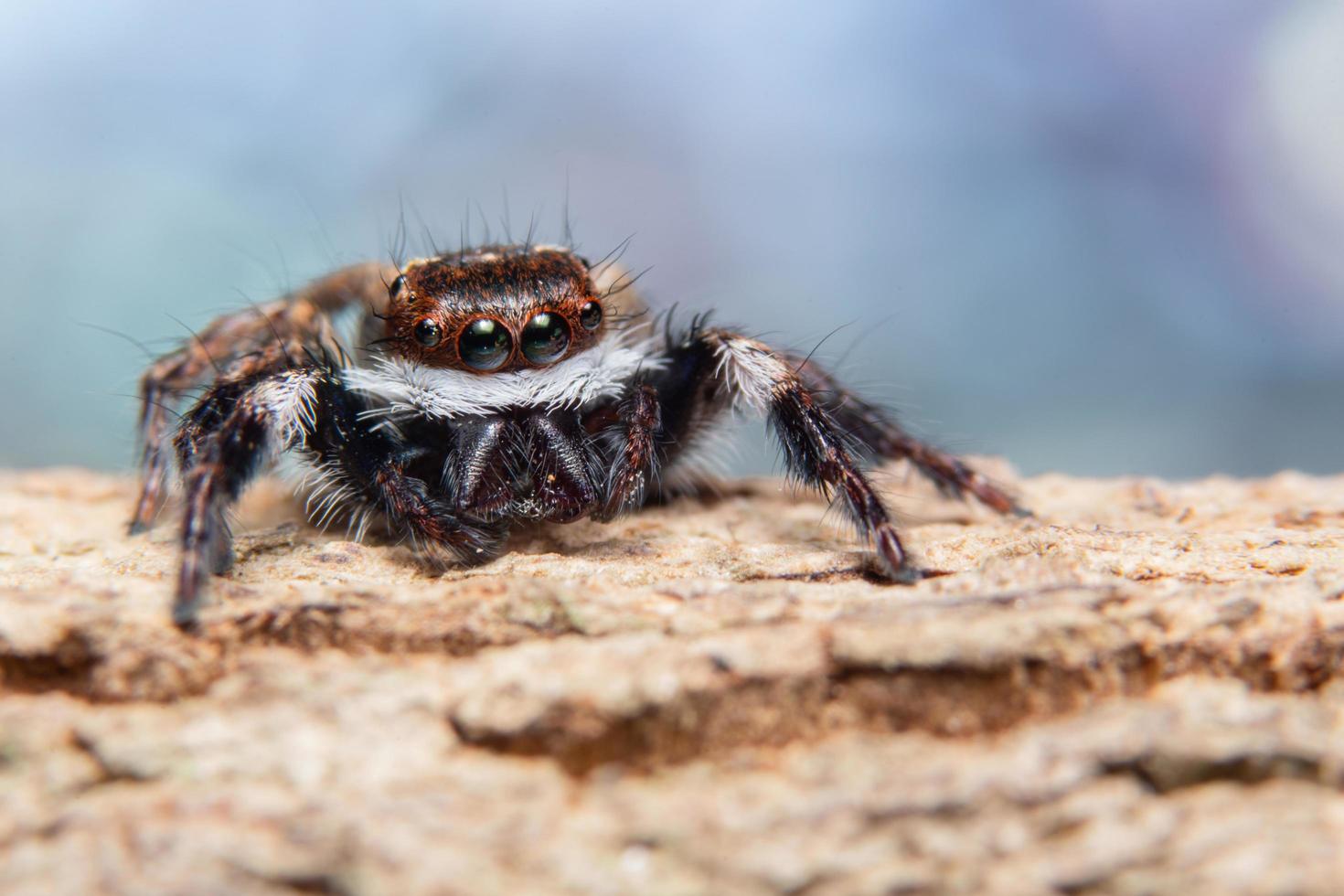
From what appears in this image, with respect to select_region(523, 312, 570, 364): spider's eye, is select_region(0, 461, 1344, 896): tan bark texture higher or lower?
lower

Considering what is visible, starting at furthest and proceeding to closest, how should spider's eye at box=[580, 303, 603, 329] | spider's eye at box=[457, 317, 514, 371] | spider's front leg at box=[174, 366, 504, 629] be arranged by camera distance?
1. spider's eye at box=[580, 303, 603, 329]
2. spider's eye at box=[457, 317, 514, 371]
3. spider's front leg at box=[174, 366, 504, 629]

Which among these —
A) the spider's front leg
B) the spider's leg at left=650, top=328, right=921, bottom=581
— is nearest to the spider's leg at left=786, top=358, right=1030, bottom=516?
the spider's leg at left=650, top=328, right=921, bottom=581

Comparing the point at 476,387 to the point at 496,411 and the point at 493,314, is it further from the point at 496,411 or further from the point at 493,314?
the point at 493,314

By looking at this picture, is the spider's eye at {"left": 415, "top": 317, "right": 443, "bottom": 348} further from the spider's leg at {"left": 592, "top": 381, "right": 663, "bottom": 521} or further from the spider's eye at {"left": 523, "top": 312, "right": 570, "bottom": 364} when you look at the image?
the spider's leg at {"left": 592, "top": 381, "right": 663, "bottom": 521}

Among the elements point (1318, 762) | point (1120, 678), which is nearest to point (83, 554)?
point (1120, 678)

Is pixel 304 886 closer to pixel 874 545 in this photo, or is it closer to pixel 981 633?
pixel 981 633

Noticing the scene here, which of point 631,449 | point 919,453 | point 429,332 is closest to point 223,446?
point 429,332
